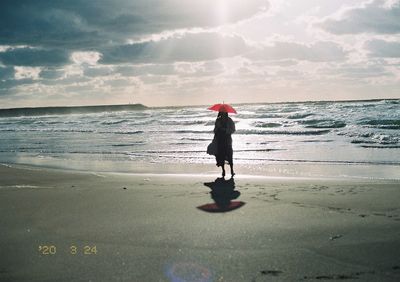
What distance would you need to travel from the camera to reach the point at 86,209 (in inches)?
281

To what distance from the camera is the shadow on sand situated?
7.09 metres

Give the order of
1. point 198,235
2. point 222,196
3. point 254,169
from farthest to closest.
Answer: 1. point 254,169
2. point 222,196
3. point 198,235

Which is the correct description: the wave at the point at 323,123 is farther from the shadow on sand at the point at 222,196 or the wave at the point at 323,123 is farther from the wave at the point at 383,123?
the shadow on sand at the point at 222,196

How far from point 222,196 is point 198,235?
113 inches

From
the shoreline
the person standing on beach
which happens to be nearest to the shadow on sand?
the person standing on beach

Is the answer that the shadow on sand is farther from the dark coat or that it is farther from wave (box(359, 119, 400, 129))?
wave (box(359, 119, 400, 129))

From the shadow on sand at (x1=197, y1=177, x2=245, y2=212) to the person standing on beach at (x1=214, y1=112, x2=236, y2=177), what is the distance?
86 cm

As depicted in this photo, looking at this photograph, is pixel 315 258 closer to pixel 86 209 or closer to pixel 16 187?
pixel 86 209

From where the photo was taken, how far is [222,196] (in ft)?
27.2

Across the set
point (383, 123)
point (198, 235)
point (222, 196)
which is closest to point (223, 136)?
point (222, 196)

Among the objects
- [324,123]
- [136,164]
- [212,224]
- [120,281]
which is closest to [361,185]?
[212,224]

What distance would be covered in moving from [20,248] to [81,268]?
1.07 metres

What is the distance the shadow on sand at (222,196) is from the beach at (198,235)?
15 centimetres

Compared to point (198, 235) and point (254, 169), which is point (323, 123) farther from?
point (198, 235)
